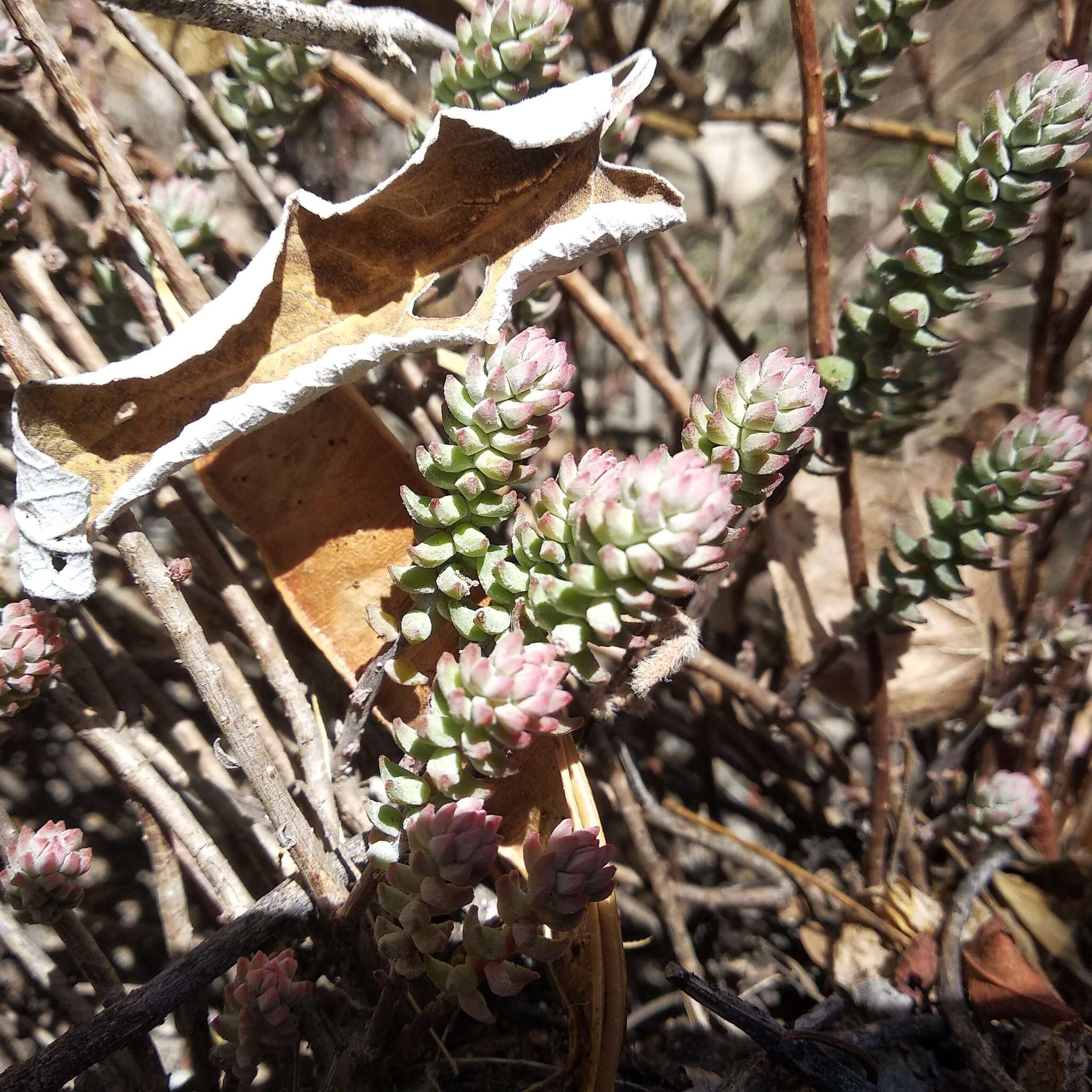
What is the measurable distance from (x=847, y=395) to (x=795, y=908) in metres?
0.92

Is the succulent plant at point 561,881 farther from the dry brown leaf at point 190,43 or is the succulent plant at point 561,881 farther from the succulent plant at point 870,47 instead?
the dry brown leaf at point 190,43

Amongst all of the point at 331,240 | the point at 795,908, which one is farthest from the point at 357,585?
the point at 795,908

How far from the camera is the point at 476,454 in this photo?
1.00 meters

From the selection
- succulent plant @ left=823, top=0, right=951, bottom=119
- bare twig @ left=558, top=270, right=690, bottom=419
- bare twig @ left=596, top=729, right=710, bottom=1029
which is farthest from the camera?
bare twig @ left=558, top=270, right=690, bottom=419

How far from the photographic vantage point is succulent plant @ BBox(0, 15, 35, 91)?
4.45 ft

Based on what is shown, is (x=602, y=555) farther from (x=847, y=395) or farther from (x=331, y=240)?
(x=847, y=395)

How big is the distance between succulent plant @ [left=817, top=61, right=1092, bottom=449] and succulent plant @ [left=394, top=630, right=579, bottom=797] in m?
0.70

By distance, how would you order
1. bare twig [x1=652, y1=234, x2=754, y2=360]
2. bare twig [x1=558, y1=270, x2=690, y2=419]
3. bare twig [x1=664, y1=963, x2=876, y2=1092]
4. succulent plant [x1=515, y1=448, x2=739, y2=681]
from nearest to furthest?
succulent plant [x1=515, y1=448, x2=739, y2=681]
bare twig [x1=664, y1=963, x2=876, y2=1092]
bare twig [x1=558, y1=270, x2=690, y2=419]
bare twig [x1=652, y1=234, x2=754, y2=360]

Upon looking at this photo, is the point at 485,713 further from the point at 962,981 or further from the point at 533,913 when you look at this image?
the point at 962,981

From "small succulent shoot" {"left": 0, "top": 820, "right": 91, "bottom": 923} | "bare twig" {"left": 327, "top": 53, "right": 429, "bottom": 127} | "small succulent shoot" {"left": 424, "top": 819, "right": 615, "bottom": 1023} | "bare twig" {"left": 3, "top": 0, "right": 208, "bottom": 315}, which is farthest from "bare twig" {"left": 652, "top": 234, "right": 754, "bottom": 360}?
"small succulent shoot" {"left": 0, "top": 820, "right": 91, "bottom": 923}

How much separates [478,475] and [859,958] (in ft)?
3.56

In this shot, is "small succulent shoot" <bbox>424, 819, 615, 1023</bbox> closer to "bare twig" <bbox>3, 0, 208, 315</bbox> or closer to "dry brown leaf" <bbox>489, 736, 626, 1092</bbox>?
"dry brown leaf" <bbox>489, 736, 626, 1092</bbox>

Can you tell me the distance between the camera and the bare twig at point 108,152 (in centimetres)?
115

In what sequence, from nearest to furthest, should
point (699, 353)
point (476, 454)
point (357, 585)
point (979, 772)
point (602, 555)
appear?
1. point (602, 555)
2. point (476, 454)
3. point (357, 585)
4. point (979, 772)
5. point (699, 353)
